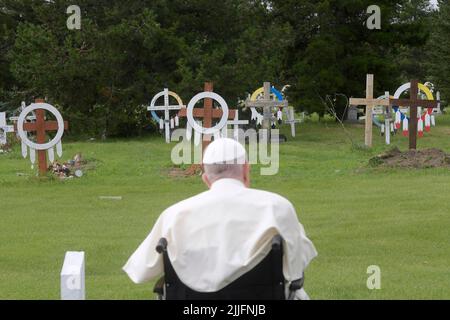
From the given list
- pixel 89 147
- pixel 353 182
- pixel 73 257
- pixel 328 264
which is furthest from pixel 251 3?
pixel 73 257

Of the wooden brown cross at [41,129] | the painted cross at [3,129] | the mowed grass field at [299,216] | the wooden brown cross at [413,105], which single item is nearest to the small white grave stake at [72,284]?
the mowed grass field at [299,216]

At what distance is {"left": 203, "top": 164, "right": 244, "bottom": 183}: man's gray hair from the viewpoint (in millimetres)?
→ 4746

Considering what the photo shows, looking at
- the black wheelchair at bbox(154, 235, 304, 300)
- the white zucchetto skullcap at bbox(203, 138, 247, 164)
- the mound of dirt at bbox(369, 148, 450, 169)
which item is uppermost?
the white zucchetto skullcap at bbox(203, 138, 247, 164)

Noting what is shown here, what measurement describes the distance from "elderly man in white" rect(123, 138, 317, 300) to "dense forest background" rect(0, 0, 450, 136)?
24.5 metres

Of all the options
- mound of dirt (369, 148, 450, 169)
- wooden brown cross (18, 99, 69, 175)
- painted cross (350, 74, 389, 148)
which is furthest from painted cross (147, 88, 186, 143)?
mound of dirt (369, 148, 450, 169)

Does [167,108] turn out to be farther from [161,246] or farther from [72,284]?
[72,284]

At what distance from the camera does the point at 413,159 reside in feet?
61.1

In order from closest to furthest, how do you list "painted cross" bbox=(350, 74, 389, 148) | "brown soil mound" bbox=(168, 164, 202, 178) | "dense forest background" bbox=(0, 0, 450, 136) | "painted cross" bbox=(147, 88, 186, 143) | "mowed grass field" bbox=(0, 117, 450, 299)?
"mowed grass field" bbox=(0, 117, 450, 299)
"brown soil mound" bbox=(168, 164, 202, 178)
"painted cross" bbox=(350, 74, 389, 148)
"painted cross" bbox=(147, 88, 186, 143)
"dense forest background" bbox=(0, 0, 450, 136)

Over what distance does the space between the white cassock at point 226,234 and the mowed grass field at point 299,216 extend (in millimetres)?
2604

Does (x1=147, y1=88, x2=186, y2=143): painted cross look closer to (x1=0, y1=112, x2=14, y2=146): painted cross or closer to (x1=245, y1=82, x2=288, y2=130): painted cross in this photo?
(x1=245, y1=82, x2=288, y2=130): painted cross

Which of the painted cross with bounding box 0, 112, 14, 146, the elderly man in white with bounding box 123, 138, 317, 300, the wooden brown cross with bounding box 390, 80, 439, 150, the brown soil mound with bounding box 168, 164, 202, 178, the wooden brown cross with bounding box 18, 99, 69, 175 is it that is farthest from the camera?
the painted cross with bounding box 0, 112, 14, 146

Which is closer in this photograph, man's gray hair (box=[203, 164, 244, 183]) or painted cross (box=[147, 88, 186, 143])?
man's gray hair (box=[203, 164, 244, 183])

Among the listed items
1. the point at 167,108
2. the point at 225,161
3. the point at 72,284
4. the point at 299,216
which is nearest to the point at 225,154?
the point at 225,161

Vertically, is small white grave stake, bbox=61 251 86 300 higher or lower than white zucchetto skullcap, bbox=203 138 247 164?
lower
